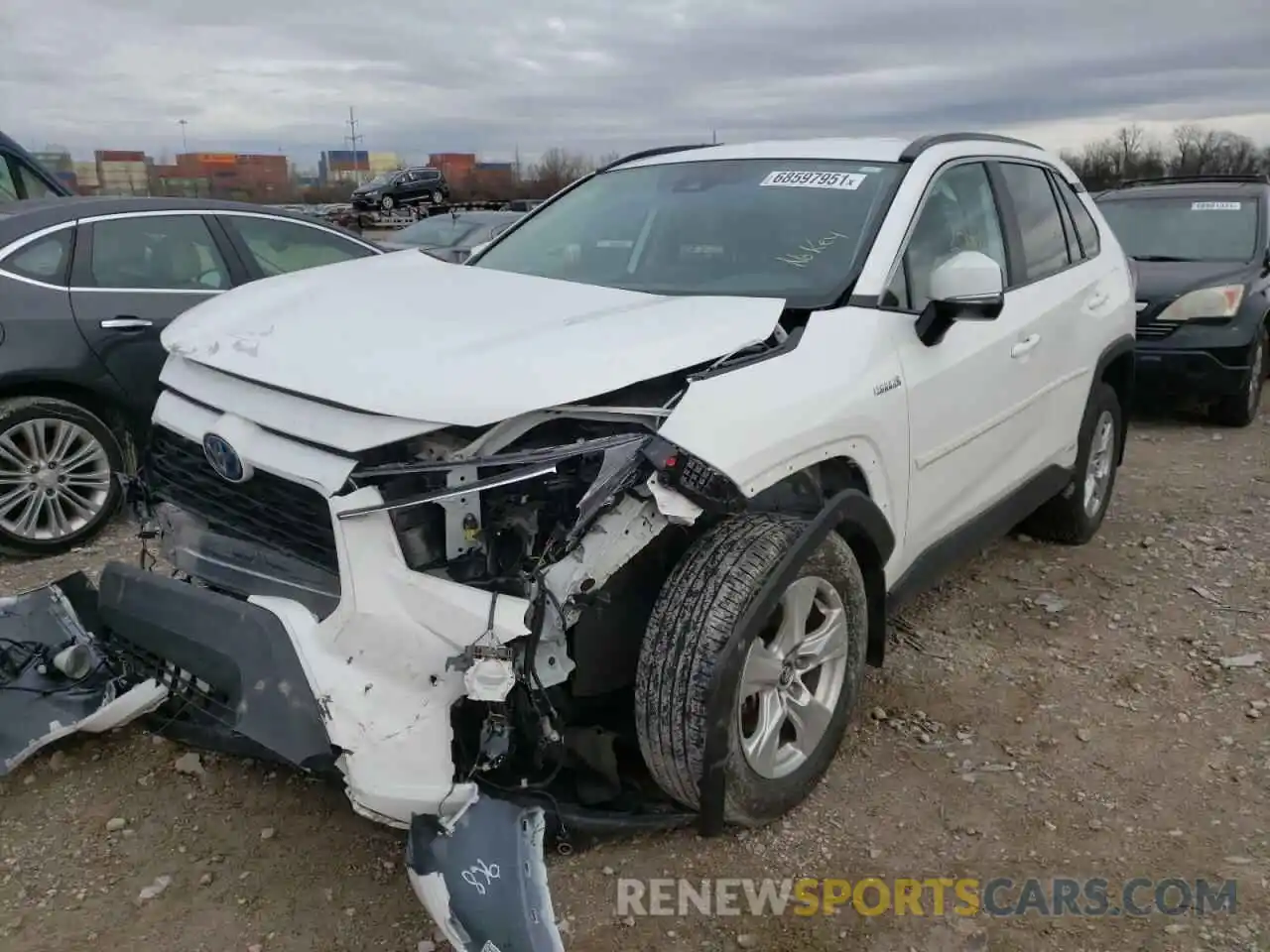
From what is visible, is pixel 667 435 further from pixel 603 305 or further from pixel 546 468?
pixel 603 305

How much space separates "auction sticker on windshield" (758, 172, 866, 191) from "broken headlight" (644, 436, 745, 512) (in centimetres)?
157

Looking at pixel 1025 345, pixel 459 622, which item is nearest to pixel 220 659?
Answer: pixel 459 622

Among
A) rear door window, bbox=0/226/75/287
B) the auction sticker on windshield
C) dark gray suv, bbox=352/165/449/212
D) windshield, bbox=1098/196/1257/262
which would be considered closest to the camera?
the auction sticker on windshield

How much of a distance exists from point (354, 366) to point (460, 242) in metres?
9.52

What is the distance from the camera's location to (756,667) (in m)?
2.70

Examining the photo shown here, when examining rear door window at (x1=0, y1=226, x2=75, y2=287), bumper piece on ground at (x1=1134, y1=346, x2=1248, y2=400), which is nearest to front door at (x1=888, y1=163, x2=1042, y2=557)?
rear door window at (x1=0, y1=226, x2=75, y2=287)

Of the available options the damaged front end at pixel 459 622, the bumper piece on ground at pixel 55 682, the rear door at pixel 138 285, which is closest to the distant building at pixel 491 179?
the rear door at pixel 138 285

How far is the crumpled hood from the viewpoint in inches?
93.0

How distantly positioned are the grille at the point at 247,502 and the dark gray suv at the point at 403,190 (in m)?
27.9

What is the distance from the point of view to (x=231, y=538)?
2863 mm

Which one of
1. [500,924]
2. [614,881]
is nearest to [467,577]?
[500,924]

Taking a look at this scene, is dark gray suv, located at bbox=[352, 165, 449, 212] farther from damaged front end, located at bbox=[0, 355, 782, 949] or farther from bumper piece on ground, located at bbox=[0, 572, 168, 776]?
damaged front end, located at bbox=[0, 355, 782, 949]

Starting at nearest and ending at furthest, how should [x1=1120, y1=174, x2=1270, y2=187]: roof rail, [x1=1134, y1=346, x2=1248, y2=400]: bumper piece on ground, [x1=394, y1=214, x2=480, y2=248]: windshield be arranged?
1. [x1=1134, y1=346, x2=1248, y2=400]: bumper piece on ground
2. [x1=1120, y1=174, x2=1270, y2=187]: roof rail
3. [x1=394, y1=214, x2=480, y2=248]: windshield

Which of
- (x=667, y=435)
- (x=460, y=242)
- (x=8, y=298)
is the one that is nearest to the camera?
(x=667, y=435)
